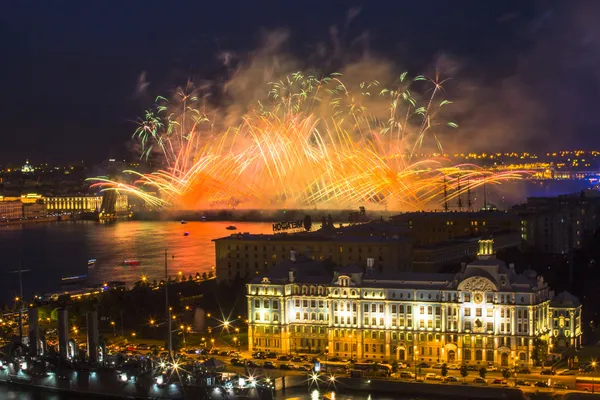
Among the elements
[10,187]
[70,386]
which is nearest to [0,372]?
[70,386]

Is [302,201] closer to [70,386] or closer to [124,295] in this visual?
[124,295]

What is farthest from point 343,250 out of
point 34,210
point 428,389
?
point 34,210

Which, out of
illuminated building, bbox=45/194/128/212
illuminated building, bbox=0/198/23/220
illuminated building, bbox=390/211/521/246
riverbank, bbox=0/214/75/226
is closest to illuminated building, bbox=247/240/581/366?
illuminated building, bbox=390/211/521/246

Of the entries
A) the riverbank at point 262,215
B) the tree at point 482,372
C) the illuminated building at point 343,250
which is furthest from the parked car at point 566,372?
the riverbank at point 262,215

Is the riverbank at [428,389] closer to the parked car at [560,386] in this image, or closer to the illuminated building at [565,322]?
the parked car at [560,386]

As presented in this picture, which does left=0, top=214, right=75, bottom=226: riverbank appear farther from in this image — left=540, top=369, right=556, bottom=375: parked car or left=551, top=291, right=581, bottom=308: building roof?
left=540, top=369, right=556, bottom=375: parked car

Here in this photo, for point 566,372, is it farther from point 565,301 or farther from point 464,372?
point 565,301

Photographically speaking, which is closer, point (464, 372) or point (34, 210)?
point (464, 372)

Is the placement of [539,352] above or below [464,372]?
above
